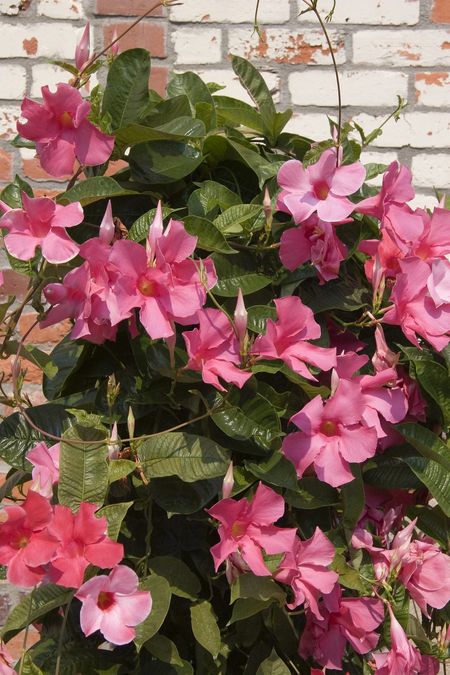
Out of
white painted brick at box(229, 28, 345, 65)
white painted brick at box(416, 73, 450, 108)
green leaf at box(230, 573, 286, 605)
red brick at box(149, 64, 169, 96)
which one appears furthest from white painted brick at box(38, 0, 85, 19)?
green leaf at box(230, 573, 286, 605)

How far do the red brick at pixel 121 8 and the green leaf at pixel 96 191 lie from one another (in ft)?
2.73

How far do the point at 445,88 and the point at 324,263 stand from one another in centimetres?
90

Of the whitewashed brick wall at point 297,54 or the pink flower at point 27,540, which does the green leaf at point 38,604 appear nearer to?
the pink flower at point 27,540

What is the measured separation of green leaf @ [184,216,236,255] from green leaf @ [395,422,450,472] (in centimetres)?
27

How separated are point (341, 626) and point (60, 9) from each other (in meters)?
1.24

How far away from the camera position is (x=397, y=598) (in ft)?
3.21

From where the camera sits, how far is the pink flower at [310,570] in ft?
2.93

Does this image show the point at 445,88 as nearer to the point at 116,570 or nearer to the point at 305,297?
the point at 305,297

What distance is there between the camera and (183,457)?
88cm

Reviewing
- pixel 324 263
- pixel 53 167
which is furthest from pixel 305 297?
pixel 53 167

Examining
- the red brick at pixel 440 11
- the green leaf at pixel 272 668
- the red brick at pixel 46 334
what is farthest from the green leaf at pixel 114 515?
the red brick at pixel 440 11

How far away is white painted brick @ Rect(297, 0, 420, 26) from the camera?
1.69m

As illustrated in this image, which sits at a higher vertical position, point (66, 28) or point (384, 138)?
point (66, 28)

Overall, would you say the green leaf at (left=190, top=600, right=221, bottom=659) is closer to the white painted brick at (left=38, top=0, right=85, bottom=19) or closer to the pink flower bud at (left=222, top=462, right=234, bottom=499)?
the pink flower bud at (left=222, top=462, right=234, bottom=499)
